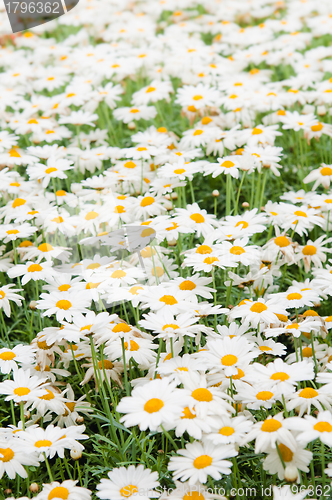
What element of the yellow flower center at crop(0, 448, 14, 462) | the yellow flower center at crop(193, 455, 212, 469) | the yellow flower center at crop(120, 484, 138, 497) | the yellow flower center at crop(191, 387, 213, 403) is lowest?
the yellow flower center at crop(120, 484, 138, 497)

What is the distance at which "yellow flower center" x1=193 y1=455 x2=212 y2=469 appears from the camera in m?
1.50

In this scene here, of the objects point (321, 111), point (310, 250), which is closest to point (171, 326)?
point (310, 250)

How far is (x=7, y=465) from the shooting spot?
172 centimetres

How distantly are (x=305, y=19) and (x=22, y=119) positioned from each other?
13.3 ft

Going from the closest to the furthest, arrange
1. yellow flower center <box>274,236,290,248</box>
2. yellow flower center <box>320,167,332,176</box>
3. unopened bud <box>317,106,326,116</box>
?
yellow flower center <box>274,236,290,248</box>, yellow flower center <box>320,167,332,176</box>, unopened bud <box>317,106,326,116</box>

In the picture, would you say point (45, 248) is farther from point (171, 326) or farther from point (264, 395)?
point (264, 395)

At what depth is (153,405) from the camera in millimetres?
1562

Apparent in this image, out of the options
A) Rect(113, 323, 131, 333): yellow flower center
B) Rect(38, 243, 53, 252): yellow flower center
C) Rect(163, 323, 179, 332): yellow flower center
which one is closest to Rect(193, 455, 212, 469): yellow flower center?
Rect(163, 323, 179, 332): yellow flower center

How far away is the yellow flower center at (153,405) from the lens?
61.0 inches

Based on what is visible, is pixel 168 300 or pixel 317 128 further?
pixel 317 128

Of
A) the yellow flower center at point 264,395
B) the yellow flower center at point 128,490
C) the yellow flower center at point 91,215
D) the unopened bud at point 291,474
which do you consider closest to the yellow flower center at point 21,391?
the yellow flower center at point 128,490

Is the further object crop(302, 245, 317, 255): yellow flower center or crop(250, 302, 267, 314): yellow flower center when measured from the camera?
crop(302, 245, 317, 255): yellow flower center

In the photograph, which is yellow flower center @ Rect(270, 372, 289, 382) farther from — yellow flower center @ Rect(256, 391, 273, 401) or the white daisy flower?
the white daisy flower

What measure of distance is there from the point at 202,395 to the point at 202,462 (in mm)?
201
